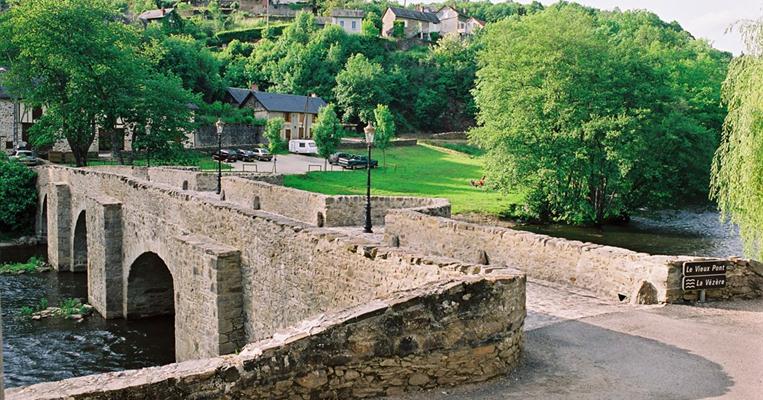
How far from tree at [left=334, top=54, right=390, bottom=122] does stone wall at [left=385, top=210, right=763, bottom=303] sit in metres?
61.5

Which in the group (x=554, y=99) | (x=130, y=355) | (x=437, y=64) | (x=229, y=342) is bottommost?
(x=130, y=355)

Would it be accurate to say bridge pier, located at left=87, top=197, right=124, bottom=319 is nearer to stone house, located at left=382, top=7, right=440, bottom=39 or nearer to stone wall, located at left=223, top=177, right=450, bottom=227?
stone wall, located at left=223, top=177, right=450, bottom=227

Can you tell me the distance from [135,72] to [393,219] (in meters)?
32.6

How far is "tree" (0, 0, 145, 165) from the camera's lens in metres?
40.5

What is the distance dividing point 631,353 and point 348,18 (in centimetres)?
11067

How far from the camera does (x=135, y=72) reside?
44156 mm

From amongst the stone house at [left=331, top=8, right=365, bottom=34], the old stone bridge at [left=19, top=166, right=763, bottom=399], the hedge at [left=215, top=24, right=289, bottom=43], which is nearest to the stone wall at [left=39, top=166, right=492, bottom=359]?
the old stone bridge at [left=19, top=166, right=763, bottom=399]

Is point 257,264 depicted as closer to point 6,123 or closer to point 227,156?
point 227,156

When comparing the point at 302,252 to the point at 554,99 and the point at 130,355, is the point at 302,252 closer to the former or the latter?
the point at 130,355

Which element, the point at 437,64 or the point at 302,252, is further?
the point at 437,64

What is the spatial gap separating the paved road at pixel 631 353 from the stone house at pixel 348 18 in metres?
106

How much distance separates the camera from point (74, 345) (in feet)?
60.8

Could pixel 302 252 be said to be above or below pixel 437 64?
below

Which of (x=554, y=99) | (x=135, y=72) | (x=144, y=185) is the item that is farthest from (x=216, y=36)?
(x=144, y=185)
